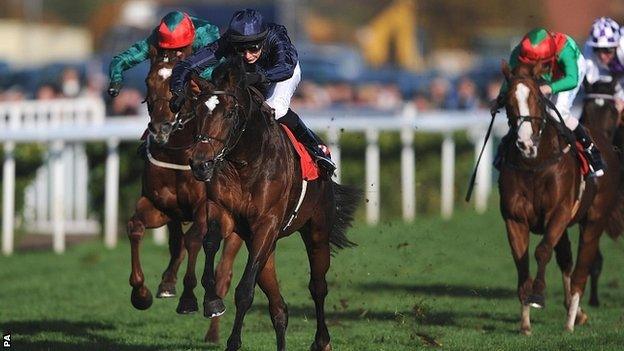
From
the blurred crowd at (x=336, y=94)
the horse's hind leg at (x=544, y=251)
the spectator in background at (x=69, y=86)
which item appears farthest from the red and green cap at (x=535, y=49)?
the spectator in background at (x=69, y=86)

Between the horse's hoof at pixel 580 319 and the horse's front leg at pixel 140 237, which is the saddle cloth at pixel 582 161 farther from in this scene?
the horse's front leg at pixel 140 237

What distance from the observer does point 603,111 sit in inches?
405

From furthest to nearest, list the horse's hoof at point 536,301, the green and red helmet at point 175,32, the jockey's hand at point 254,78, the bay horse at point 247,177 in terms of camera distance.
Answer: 1. the green and red helmet at point 175,32
2. the horse's hoof at point 536,301
3. the jockey's hand at point 254,78
4. the bay horse at point 247,177

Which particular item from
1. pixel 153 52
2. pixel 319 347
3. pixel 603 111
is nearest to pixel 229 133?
pixel 319 347

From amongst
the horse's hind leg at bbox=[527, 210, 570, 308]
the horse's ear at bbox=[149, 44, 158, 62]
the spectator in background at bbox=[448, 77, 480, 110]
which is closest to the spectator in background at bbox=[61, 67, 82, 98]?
the spectator in background at bbox=[448, 77, 480, 110]

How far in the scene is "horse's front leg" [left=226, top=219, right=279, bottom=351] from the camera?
7.04m

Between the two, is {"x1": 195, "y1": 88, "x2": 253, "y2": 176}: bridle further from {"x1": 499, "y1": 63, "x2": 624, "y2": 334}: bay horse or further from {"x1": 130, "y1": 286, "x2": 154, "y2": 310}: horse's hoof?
{"x1": 499, "y1": 63, "x2": 624, "y2": 334}: bay horse

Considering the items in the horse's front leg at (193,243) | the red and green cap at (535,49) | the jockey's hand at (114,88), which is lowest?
the horse's front leg at (193,243)

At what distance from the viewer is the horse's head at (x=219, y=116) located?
670 centimetres

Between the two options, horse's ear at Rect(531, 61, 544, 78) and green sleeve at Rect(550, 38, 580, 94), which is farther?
green sleeve at Rect(550, 38, 580, 94)

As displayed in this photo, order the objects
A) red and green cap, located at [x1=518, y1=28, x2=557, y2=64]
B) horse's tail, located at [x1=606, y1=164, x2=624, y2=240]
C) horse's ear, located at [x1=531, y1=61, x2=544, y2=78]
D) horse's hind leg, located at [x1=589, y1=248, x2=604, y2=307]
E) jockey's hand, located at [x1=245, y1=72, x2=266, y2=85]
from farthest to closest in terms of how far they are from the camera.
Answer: horse's hind leg, located at [x1=589, y1=248, x2=604, y2=307], horse's tail, located at [x1=606, y1=164, x2=624, y2=240], red and green cap, located at [x1=518, y1=28, x2=557, y2=64], horse's ear, located at [x1=531, y1=61, x2=544, y2=78], jockey's hand, located at [x1=245, y1=72, x2=266, y2=85]

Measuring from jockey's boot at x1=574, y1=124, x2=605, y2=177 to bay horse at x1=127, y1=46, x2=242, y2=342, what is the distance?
2.37 meters

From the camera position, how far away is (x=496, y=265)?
13.0 meters

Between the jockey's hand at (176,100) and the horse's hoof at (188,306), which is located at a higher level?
the jockey's hand at (176,100)
